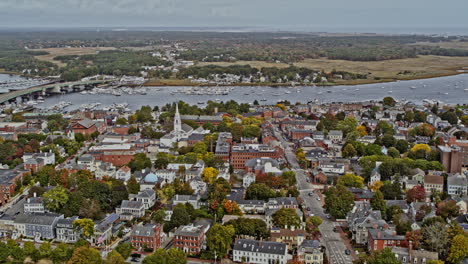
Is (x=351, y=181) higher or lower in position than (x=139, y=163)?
lower

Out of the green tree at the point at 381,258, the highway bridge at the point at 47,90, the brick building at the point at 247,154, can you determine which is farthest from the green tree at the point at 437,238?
the highway bridge at the point at 47,90

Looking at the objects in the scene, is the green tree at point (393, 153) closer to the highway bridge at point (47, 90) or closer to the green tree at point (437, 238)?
the green tree at point (437, 238)

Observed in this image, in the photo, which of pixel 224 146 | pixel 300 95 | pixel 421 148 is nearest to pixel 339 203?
pixel 224 146

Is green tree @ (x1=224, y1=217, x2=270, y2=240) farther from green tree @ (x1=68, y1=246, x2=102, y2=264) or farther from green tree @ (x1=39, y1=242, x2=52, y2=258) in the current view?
green tree @ (x1=39, y1=242, x2=52, y2=258)

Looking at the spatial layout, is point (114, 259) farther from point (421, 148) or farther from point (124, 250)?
point (421, 148)

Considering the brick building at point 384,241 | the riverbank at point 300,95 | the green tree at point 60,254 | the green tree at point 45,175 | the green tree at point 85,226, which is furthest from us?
the riverbank at point 300,95

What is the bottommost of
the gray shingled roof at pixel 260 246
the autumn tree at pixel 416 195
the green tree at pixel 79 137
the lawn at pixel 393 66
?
the gray shingled roof at pixel 260 246
